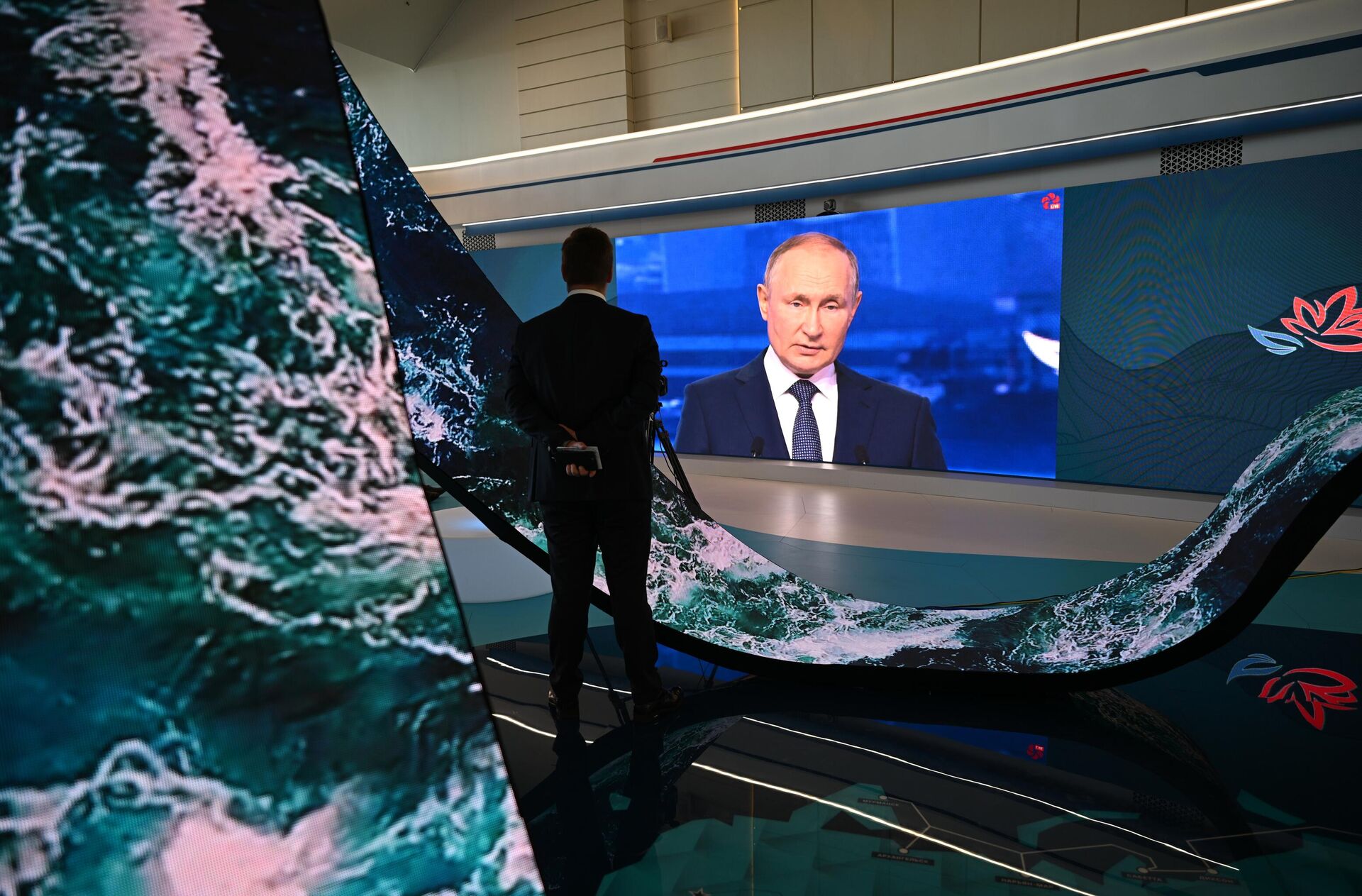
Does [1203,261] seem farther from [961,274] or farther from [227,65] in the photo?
[227,65]

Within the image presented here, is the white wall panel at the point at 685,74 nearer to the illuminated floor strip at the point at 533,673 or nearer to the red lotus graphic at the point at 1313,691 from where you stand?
the illuminated floor strip at the point at 533,673

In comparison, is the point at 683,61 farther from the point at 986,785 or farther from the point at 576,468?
the point at 986,785

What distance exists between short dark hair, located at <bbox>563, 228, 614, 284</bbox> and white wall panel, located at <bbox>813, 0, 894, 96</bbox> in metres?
4.82

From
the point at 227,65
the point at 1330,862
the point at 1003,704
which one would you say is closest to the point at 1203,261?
the point at 1003,704

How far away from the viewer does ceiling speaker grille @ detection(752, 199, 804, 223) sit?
710 centimetres

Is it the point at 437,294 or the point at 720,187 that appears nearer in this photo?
the point at 437,294

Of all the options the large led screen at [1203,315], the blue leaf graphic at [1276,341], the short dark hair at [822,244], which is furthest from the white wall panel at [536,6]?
the blue leaf graphic at [1276,341]

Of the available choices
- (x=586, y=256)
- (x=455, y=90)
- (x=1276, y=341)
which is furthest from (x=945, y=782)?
(x=455, y=90)

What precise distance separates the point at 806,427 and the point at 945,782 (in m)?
5.00

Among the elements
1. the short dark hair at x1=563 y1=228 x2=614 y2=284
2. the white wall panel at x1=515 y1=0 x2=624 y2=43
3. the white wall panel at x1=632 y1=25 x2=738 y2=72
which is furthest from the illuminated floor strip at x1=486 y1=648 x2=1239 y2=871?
the white wall panel at x1=515 y1=0 x2=624 y2=43

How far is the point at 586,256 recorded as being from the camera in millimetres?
2240

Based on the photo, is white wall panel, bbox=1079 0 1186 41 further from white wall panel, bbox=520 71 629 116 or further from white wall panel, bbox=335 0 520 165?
white wall panel, bbox=335 0 520 165

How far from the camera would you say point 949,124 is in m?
5.67

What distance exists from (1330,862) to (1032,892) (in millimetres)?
603
